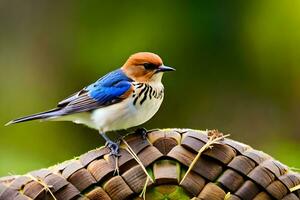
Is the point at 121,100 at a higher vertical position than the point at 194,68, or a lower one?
higher

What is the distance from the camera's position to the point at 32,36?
16.2ft

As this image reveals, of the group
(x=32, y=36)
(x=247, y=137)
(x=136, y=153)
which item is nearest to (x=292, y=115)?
(x=247, y=137)

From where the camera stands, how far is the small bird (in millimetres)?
2221

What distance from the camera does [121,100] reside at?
2301mm

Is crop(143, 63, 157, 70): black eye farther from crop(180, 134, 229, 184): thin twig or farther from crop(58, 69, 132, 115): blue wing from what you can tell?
crop(180, 134, 229, 184): thin twig

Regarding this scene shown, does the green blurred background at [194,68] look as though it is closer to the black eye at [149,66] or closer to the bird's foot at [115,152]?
the black eye at [149,66]

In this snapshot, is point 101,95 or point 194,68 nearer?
point 101,95

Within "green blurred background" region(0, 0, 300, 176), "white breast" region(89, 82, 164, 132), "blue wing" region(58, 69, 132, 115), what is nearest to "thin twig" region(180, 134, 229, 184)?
"white breast" region(89, 82, 164, 132)

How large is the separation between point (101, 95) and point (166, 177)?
0.95m

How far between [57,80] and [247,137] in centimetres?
100

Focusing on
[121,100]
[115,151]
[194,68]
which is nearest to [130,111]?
[121,100]

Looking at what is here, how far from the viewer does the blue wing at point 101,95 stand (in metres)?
2.34

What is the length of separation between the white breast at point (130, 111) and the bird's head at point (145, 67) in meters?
0.09

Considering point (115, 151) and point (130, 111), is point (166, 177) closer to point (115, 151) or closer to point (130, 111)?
point (115, 151)
